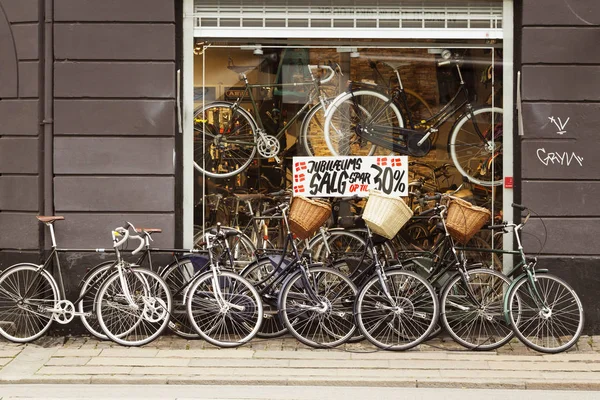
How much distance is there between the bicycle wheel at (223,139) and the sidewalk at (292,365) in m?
1.91

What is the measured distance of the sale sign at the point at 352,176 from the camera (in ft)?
33.4

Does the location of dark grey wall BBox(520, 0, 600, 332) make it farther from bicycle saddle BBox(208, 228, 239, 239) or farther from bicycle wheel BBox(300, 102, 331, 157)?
bicycle saddle BBox(208, 228, 239, 239)

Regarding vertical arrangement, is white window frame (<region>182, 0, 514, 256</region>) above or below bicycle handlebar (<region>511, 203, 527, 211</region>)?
above

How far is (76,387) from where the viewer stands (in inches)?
314

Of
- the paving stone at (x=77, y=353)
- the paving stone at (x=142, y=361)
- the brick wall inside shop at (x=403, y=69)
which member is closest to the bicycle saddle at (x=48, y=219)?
the paving stone at (x=77, y=353)

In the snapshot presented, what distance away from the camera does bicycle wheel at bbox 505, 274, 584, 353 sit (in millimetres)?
9109

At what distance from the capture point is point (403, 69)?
10.3 m

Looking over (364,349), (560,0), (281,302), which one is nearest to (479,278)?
(364,349)

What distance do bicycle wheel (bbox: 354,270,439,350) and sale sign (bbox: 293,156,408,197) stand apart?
4.37ft

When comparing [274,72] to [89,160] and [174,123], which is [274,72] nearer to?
[174,123]

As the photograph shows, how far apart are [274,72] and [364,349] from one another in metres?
3.15

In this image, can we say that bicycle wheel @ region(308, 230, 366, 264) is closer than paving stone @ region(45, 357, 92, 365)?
No

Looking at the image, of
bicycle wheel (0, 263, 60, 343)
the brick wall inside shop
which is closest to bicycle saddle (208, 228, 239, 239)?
the brick wall inside shop

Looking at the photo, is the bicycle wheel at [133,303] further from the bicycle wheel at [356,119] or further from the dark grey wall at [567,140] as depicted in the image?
the dark grey wall at [567,140]
